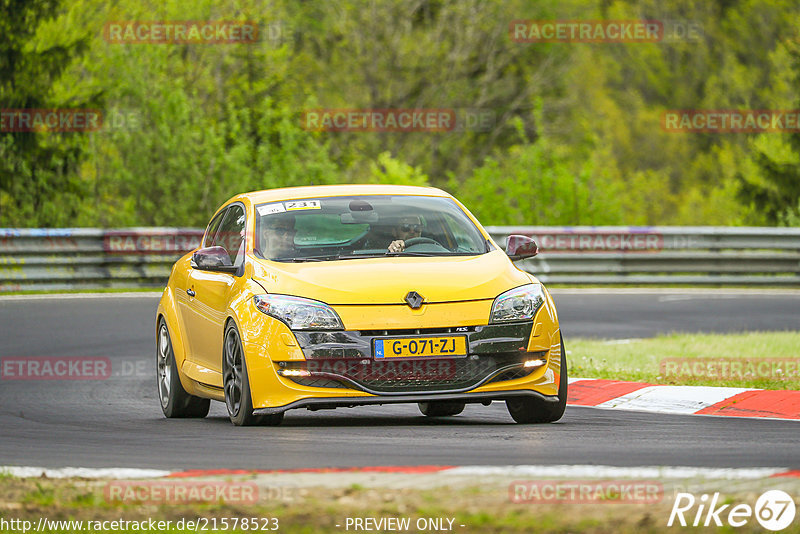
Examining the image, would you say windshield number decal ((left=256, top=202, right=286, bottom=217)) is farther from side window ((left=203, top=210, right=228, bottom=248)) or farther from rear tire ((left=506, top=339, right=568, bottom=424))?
rear tire ((left=506, top=339, right=568, bottom=424))

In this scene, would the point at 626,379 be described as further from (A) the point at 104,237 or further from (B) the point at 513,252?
(A) the point at 104,237

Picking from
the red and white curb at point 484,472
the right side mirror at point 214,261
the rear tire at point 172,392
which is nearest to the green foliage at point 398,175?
the rear tire at point 172,392

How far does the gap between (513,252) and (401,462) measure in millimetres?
3047

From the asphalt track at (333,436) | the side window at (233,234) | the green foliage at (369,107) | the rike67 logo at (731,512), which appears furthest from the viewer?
→ the green foliage at (369,107)

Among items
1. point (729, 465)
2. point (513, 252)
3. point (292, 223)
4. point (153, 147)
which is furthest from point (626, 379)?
point (153, 147)

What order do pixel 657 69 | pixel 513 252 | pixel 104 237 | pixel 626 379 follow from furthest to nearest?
pixel 657 69 < pixel 104 237 < pixel 626 379 < pixel 513 252

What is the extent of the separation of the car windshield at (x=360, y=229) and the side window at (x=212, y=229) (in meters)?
0.97

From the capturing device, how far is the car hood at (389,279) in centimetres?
909

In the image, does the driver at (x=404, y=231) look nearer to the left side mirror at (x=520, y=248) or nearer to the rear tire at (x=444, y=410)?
the left side mirror at (x=520, y=248)

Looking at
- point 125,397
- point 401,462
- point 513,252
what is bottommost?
point 125,397

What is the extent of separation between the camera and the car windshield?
32.7 feet

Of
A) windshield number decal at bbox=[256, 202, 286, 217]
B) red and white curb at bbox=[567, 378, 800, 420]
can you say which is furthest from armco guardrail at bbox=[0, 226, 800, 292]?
windshield number decal at bbox=[256, 202, 286, 217]

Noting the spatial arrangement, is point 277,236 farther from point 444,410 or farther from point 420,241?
point 444,410

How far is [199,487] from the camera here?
21.0 feet
